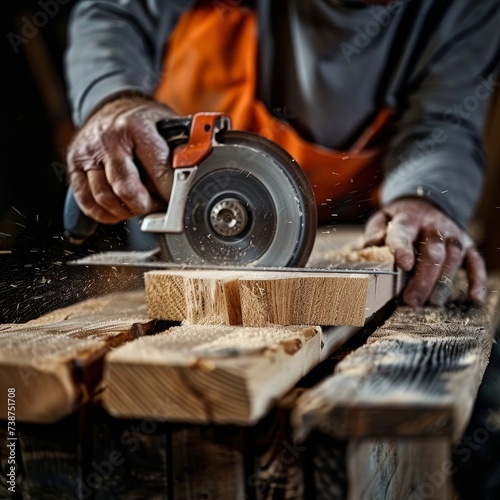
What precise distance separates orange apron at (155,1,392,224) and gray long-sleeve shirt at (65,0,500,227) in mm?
80

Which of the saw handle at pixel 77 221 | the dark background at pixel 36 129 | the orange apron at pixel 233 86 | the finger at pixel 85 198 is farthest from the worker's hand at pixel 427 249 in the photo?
the dark background at pixel 36 129

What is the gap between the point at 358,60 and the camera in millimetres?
3672

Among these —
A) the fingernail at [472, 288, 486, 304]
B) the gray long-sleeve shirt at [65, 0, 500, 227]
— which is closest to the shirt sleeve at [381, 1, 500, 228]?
the gray long-sleeve shirt at [65, 0, 500, 227]

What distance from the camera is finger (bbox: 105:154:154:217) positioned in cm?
220

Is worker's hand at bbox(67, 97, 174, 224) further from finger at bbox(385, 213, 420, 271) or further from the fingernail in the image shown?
the fingernail

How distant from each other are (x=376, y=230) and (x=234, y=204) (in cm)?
82

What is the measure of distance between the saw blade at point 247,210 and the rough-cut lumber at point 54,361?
0.42m

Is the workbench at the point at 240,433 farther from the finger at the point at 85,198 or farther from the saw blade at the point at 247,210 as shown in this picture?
the finger at the point at 85,198

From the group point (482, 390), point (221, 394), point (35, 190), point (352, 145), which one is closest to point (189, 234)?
point (221, 394)

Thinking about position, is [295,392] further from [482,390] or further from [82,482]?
[482,390]

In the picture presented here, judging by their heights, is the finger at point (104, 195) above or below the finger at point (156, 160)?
below

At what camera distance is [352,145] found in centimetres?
399

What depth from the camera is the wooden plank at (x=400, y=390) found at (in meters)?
1.10

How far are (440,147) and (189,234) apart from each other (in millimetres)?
1871
